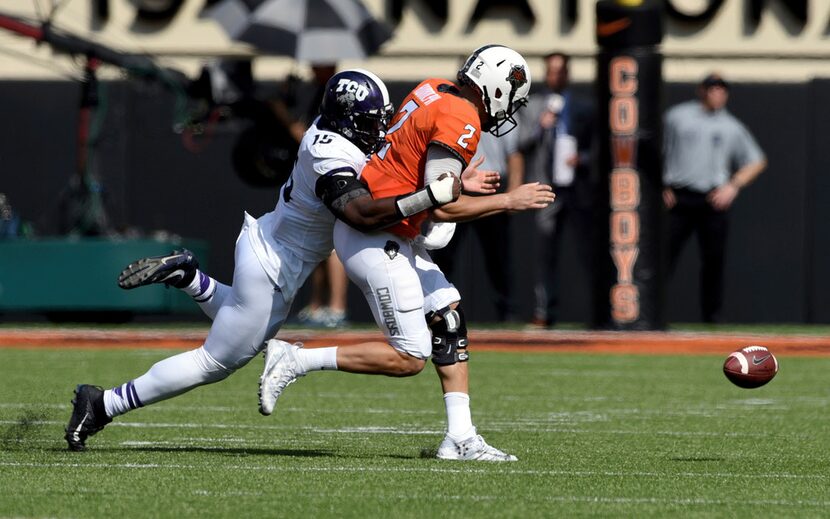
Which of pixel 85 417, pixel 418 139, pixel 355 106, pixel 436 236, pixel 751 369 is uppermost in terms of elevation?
pixel 355 106

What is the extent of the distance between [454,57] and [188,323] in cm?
394

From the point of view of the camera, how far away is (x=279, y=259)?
7.40 meters

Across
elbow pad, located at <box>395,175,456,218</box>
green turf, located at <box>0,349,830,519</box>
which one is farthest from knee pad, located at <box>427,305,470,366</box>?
elbow pad, located at <box>395,175,456,218</box>

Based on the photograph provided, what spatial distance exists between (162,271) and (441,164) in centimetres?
134

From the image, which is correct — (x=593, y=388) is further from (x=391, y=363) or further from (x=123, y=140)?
(x=123, y=140)

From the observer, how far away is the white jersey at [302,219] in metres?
7.34

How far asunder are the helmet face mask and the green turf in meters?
1.38

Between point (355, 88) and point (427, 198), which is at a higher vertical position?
point (355, 88)

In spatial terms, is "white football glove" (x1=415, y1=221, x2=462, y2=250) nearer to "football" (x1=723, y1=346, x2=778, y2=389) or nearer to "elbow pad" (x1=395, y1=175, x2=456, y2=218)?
"elbow pad" (x1=395, y1=175, x2=456, y2=218)

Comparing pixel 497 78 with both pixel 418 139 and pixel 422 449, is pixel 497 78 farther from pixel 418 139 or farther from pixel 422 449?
pixel 422 449

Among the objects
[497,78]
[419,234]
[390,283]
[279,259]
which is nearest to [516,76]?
[497,78]

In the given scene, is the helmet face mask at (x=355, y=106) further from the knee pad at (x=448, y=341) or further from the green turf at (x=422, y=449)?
the green turf at (x=422, y=449)

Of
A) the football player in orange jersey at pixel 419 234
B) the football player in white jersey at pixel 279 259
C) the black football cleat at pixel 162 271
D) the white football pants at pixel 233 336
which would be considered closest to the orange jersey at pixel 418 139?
the football player in orange jersey at pixel 419 234

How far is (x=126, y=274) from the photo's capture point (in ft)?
24.6
